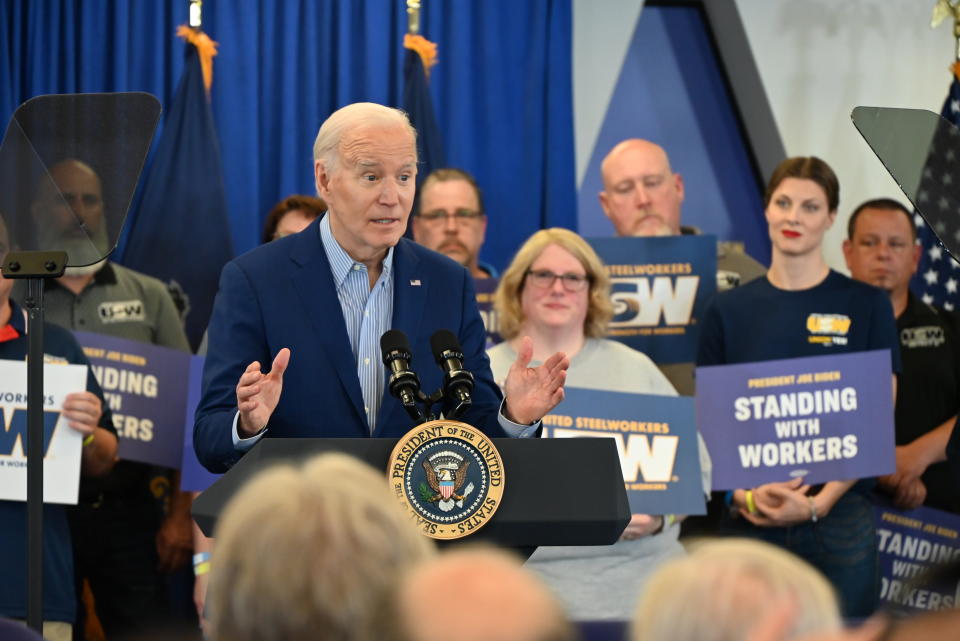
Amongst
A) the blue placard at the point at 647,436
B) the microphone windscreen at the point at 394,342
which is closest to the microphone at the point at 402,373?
the microphone windscreen at the point at 394,342

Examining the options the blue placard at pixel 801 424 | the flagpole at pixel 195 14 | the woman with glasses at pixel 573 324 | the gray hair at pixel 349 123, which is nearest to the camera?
the gray hair at pixel 349 123

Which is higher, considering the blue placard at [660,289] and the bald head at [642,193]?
the bald head at [642,193]

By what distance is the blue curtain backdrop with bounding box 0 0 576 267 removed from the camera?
6082 millimetres

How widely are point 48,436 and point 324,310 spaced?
1666 mm

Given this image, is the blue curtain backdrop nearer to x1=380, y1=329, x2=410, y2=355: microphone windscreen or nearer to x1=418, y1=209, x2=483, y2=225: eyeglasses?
x1=418, y1=209, x2=483, y2=225: eyeglasses

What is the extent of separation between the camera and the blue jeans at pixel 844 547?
457 cm

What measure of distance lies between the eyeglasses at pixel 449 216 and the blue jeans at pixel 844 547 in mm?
1628

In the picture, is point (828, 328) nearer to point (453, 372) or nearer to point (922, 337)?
point (922, 337)

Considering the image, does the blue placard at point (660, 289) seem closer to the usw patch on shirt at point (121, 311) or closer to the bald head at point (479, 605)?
the usw patch on shirt at point (121, 311)

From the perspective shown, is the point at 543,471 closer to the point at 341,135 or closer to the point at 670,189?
the point at 341,135

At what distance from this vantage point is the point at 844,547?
461 cm

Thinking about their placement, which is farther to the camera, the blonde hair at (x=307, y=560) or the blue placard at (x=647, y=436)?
the blue placard at (x=647, y=436)

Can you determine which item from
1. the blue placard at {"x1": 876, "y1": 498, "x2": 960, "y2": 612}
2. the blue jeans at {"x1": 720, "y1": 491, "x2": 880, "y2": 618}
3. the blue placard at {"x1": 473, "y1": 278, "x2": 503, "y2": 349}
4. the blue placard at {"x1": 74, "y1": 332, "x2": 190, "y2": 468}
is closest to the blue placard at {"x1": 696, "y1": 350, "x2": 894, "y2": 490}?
the blue jeans at {"x1": 720, "y1": 491, "x2": 880, "y2": 618}

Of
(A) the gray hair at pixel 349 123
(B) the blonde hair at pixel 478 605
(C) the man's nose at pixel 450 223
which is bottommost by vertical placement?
(B) the blonde hair at pixel 478 605
